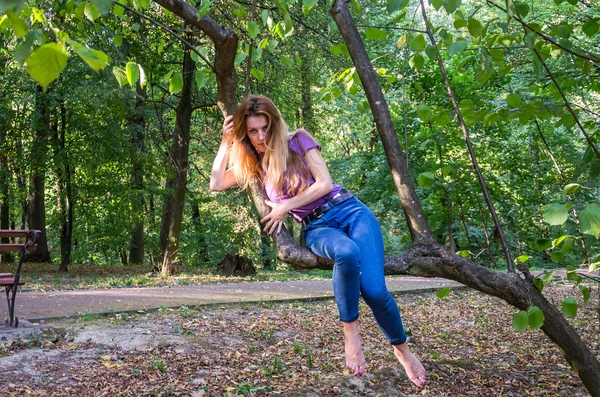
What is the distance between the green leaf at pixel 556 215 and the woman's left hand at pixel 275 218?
137cm

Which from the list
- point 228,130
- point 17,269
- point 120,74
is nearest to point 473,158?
point 228,130

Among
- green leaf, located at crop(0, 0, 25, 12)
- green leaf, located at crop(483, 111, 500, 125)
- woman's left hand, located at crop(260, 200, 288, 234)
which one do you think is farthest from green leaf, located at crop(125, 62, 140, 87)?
green leaf, located at crop(483, 111, 500, 125)

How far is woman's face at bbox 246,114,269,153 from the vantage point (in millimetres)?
3441

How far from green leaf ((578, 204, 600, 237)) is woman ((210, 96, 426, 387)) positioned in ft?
3.88

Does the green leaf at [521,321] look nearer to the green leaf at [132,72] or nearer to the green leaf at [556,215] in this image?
the green leaf at [556,215]

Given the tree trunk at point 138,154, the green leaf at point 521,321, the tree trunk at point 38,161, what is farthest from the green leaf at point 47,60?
the tree trunk at point 38,161

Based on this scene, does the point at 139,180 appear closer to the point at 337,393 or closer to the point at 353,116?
the point at 353,116

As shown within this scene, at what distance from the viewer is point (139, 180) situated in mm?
15734

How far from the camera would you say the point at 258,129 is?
3451 millimetres

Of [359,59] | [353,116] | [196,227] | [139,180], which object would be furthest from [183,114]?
[359,59]

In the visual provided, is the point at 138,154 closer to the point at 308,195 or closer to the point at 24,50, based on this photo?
the point at 308,195

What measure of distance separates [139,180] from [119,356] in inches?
398

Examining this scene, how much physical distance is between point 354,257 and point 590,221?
3.95 ft

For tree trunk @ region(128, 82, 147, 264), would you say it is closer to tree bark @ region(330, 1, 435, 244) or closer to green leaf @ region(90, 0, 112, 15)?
tree bark @ region(330, 1, 435, 244)
